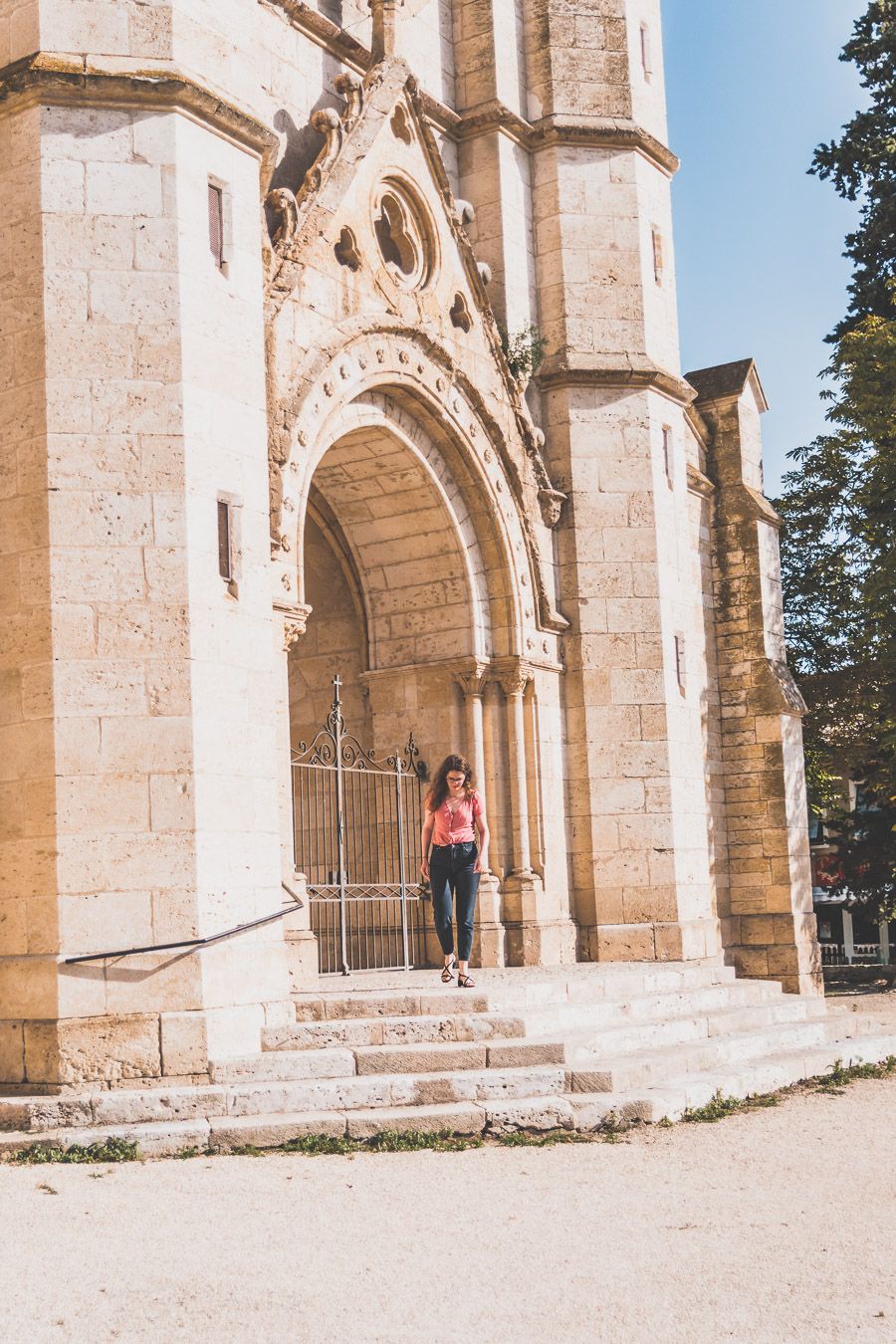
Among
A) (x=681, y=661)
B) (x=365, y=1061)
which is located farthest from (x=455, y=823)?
(x=681, y=661)

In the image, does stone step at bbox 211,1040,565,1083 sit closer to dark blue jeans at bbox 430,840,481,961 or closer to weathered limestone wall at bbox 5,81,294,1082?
weathered limestone wall at bbox 5,81,294,1082

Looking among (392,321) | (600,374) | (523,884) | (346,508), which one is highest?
(600,374)

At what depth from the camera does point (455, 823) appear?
10.8 m

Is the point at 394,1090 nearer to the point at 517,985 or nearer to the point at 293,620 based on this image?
the point at 517,985

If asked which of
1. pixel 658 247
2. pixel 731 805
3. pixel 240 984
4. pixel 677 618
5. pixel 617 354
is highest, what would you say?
pixel 658 247

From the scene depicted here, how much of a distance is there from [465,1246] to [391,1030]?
3253mm

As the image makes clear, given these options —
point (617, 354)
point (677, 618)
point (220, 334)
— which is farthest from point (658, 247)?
point (220, 334)

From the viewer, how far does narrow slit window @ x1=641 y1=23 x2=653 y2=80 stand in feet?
53.8

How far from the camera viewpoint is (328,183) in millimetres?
12359

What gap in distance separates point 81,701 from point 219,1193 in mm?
2996

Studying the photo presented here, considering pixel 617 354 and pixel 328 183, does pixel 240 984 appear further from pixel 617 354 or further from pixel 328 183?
pixel 617 354

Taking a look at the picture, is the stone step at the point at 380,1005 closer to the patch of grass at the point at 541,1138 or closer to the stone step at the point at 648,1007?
the stone step at the point at 648,1007

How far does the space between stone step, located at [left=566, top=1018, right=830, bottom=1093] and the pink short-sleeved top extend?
1.82 metres

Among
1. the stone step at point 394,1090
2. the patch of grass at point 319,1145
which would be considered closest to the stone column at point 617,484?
the stone step at point 394,1090
